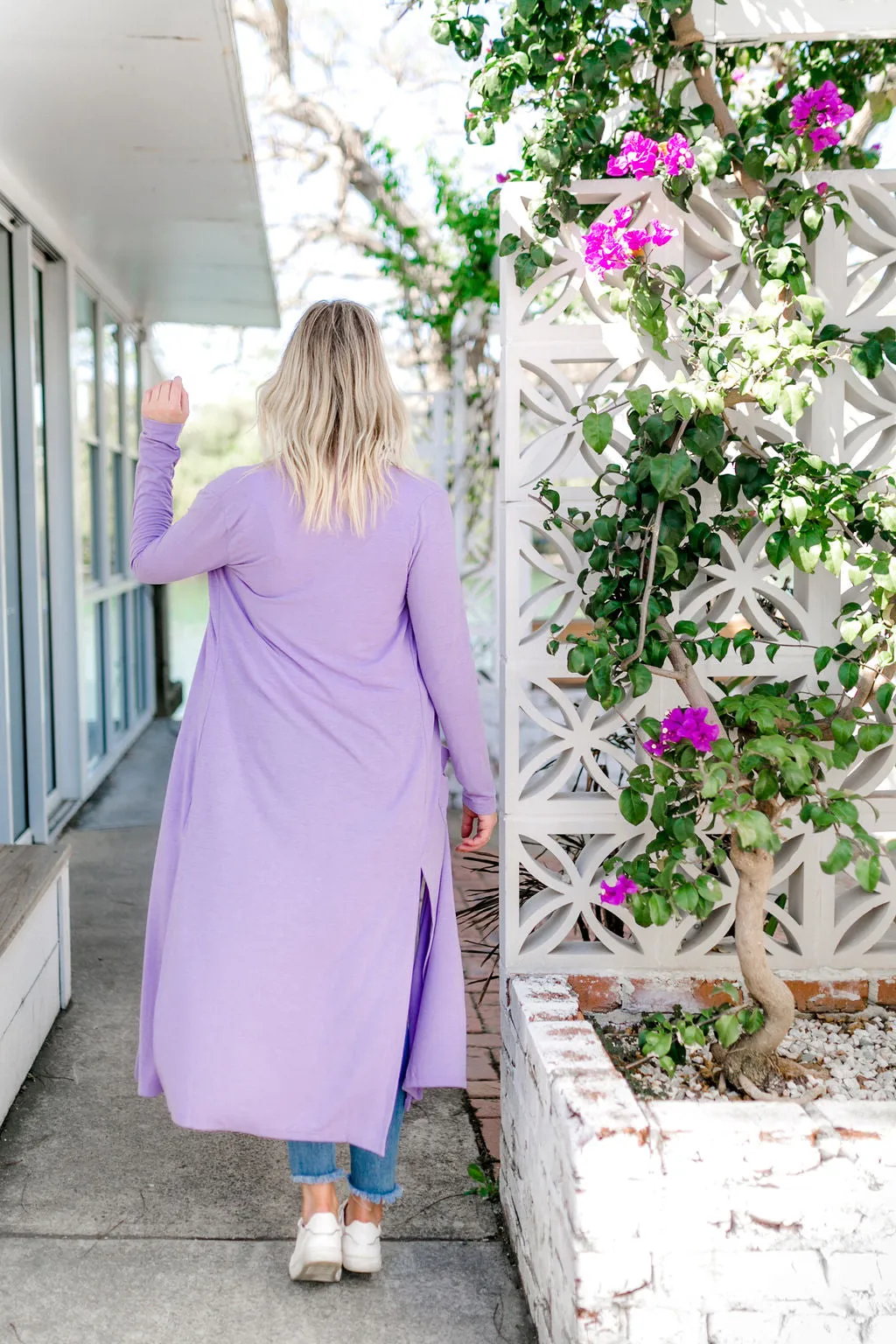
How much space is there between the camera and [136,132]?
4227 millimetres

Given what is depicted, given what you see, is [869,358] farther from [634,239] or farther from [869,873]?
[869,873]

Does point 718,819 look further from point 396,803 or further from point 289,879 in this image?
point 289,879

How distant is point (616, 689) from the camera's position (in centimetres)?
221

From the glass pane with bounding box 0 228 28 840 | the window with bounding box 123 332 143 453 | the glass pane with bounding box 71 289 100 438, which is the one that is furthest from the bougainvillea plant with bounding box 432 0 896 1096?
the window with bounding box 123 332 143 453

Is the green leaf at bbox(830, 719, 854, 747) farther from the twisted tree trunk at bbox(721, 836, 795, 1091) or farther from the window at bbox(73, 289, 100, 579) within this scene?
the window at bbox(73, 289, 100, 579)

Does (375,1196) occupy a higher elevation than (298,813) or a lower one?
lower

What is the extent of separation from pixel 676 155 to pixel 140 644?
265 inches

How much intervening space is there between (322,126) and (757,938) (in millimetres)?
8774

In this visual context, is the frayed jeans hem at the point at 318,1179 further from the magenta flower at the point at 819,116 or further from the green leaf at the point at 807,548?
the magenta flower at the point at 819,116

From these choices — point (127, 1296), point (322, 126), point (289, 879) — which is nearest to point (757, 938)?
point (289, 879)

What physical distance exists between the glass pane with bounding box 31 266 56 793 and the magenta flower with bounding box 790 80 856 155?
3686 mm

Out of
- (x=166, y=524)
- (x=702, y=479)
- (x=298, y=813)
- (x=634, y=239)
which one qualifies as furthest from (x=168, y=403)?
(x=702, y=479)

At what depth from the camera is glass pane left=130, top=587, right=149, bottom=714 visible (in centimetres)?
824

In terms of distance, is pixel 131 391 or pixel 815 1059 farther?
pixel 131 391
